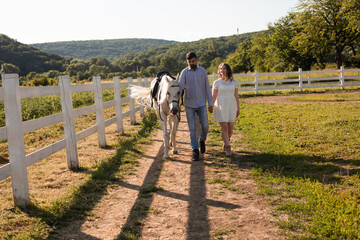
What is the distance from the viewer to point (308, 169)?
4.98 metres

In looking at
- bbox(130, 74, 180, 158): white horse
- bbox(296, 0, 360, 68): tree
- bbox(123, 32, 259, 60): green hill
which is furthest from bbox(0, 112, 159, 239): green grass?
bbox(123, 32, 259, 60): green hill

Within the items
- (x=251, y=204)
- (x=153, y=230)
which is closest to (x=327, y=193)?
(x=251, y=204)

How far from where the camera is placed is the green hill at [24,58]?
98688mm

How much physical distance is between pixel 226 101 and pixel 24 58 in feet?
360

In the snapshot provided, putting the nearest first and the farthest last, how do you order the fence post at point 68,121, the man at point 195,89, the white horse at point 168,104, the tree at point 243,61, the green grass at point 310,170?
the green grass at point 310,170
the fence post at point 68,121
the white horse at point 168,104
the man at point 195,89
the tree at point 243,61

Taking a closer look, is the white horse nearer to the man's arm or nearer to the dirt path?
the man's arm

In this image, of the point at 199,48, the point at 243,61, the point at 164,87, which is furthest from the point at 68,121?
the point at 199,48

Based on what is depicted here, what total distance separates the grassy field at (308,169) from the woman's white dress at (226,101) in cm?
80

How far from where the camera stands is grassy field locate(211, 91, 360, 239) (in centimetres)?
310

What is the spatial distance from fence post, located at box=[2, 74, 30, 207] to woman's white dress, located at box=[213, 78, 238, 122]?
3590mm

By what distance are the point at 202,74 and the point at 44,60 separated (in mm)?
110158

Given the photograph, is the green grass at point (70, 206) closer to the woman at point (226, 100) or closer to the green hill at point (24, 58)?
the woman at point (226, 100)

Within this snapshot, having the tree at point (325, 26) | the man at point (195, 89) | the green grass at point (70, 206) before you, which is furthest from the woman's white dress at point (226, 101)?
the tree at point (325, 26)

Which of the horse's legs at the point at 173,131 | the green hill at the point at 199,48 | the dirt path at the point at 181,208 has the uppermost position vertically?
the green hill at the point at 199,48
